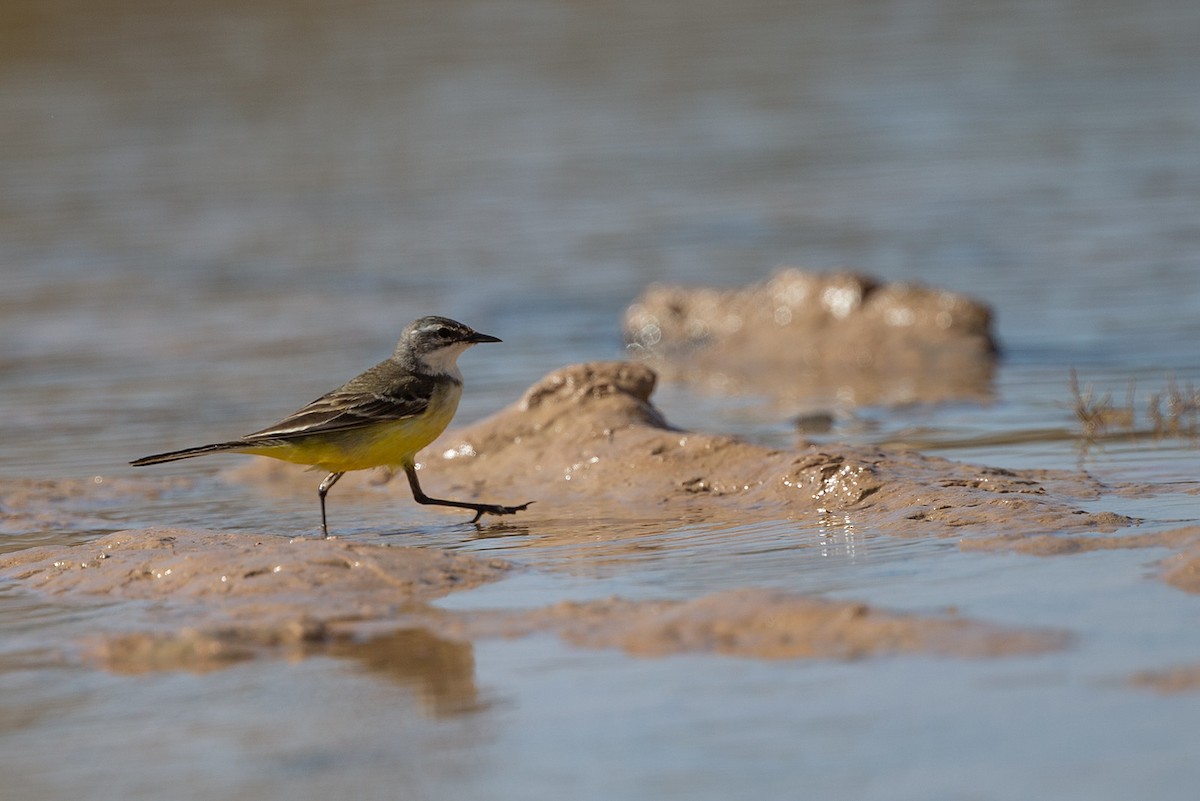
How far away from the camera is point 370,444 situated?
25.9ft

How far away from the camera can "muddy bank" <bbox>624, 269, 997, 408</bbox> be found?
12.4 m

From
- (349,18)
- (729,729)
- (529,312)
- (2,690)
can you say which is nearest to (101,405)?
(529,312)

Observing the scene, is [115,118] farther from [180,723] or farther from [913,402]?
[180,723]

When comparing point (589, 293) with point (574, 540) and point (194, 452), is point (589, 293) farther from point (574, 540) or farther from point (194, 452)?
point (574, 540)

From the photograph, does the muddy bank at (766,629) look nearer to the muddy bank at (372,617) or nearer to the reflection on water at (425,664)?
the muddy bank at (372,617)

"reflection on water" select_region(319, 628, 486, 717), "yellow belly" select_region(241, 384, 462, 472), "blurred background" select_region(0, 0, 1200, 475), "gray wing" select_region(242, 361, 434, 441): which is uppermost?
"blurred background" select_region(0, 0, 1200, 475)

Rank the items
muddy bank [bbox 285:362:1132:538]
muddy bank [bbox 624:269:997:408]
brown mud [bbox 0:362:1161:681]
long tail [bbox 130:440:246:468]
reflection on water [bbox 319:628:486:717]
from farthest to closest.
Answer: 1. muddy bank [bbox 624:269:997:408]
2. long tail [bbox 130:440:246:468]
3. muddy bank [bbox 285:362:1132:538]
4. brown mud [bbox 0:362:1161:681]
5. reflection on water [bbox 319:628:486:717]

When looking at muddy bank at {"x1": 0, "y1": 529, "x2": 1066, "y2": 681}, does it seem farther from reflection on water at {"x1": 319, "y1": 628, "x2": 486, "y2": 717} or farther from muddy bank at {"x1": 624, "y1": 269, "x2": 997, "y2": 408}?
muddy bank at {"x1": 624, "y1": 269, "x2": 997, "y2": 408}

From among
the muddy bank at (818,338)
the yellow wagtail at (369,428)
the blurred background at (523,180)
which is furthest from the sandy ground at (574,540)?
the blurred background at (523,180)

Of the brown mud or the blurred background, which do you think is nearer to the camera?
the brown mud

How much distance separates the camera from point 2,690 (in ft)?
17.6

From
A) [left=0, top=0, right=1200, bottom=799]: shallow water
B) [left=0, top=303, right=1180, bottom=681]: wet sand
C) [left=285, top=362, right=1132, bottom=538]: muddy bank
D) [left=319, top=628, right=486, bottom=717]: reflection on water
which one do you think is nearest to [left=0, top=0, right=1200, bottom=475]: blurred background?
[left=0, top=0, right=1200, bottom=799]: shallow water

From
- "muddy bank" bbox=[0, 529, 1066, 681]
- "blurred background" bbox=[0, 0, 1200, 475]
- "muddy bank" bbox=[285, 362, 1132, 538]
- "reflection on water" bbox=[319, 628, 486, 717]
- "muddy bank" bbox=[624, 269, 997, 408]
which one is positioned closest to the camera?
"reflection on water" bbox=[319, 628, 486, 717]

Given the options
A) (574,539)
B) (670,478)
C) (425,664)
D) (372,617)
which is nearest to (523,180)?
(670,478)
